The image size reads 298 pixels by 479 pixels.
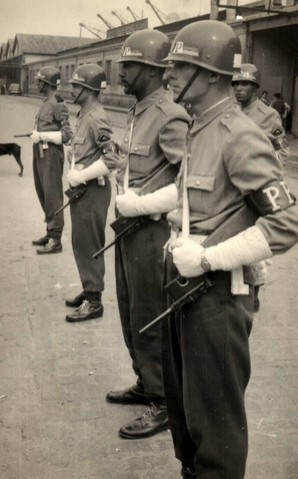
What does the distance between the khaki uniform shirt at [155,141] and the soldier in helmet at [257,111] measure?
224cm

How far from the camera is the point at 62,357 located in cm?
465

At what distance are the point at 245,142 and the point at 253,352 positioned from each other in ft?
8.92

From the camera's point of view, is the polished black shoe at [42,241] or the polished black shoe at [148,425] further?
the polished black shoe at [42,241]

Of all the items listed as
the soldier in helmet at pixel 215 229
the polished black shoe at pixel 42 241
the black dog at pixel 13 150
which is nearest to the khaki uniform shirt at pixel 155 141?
the soldier in helmet at pixel 215 229

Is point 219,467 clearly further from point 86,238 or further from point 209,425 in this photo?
point 86,238

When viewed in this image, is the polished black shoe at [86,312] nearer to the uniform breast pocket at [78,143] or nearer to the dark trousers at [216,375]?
the uniform breast pocket at [78,143]

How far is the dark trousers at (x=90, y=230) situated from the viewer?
5398 mm

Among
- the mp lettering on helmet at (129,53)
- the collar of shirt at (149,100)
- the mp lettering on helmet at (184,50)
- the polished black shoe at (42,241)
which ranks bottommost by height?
the polished black shoe at (42,241)

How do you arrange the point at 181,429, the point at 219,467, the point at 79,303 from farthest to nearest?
the point at 79,303 < the point at 181,429 < the point at 219,467

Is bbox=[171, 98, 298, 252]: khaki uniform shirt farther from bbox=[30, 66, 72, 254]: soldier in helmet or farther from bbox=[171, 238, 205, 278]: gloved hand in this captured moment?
bbox=[30, 66, 72, 254]: soldier in helmet

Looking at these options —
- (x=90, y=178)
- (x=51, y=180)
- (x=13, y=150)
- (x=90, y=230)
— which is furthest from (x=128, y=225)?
(x=13, y=150)

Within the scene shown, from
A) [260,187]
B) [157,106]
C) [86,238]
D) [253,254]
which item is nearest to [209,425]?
[253,254]

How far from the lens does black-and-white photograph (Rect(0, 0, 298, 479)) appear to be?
251 cm

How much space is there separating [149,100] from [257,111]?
242 centimetres
